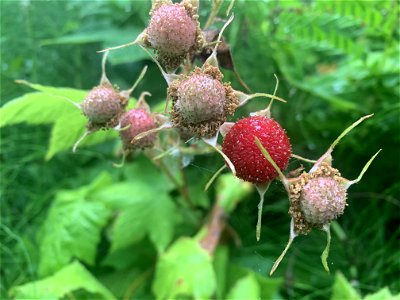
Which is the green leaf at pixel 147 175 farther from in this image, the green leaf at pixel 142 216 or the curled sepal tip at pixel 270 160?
the curled sepal tip at pixel 270 160

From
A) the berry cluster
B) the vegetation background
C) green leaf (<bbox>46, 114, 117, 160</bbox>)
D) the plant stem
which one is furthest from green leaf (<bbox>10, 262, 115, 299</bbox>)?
the berry cluster

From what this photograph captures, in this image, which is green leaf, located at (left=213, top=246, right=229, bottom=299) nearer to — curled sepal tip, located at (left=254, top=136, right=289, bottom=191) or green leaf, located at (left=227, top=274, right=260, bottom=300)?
green leaf, located at (left=227, top=274, right=260, bottom=300)

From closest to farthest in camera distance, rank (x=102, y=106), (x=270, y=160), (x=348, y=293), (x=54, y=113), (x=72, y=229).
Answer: (x=270, y=160), (x=102, y=106), (x=348, y=293), (x=54, y=113), (x=72, y=229)

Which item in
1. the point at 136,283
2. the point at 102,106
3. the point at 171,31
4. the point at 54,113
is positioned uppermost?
the point at 171,31

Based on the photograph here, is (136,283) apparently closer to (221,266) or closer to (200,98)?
(221,266)

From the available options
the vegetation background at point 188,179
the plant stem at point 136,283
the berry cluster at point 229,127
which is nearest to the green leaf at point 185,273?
the vegetation background at point 188,179

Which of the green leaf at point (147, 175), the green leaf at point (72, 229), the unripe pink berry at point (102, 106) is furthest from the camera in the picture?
the green leaf at point (147, 175)

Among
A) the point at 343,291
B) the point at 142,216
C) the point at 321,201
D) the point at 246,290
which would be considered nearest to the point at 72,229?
the point at 142,216
